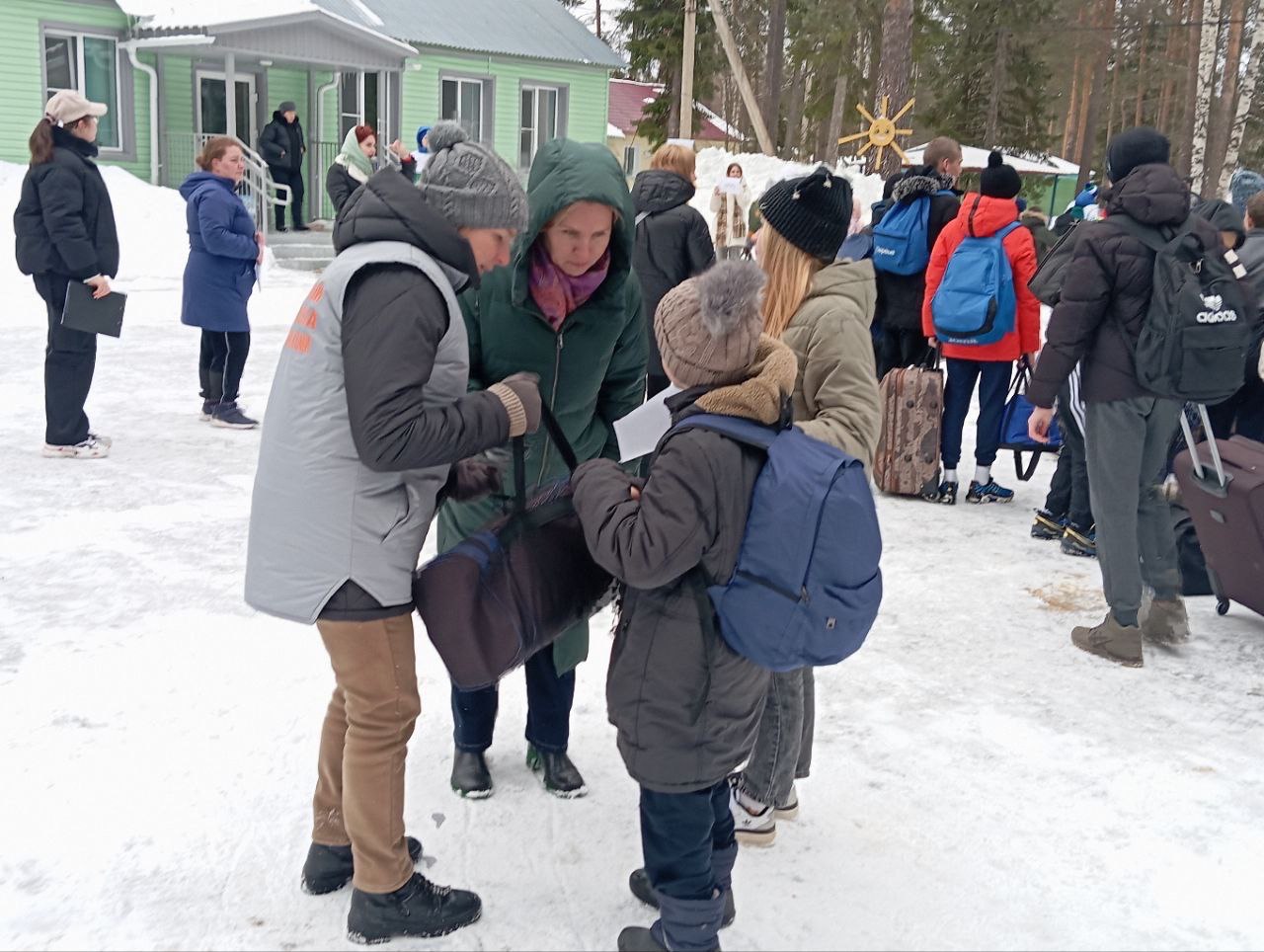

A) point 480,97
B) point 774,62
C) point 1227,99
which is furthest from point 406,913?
point 774,62

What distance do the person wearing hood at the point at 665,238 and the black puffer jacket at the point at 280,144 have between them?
13.0m

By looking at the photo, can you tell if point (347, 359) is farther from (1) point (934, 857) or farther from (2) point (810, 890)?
(1) point (934, 857)

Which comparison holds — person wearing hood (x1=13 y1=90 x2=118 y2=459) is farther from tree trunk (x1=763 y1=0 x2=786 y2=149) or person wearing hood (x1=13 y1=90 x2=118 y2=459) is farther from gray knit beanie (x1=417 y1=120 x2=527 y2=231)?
tree trunk (x1=763 y1=0 x2=786 y2=149)

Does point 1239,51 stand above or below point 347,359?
above

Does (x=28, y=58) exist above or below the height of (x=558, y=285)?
above

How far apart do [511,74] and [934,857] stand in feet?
78.2

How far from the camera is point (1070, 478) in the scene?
6.21 meters

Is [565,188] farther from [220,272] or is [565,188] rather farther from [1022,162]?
A: [1022,162]

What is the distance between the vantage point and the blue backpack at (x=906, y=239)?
276 inches

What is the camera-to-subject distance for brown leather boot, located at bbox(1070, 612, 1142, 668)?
4539mm

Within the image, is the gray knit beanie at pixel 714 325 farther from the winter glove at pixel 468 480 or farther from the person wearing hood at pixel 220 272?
the person wearing hood at pixel 220 272

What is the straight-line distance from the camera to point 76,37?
712 inches

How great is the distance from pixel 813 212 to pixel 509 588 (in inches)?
51.7

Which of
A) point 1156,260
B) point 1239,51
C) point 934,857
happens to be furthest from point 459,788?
point 1239,51
